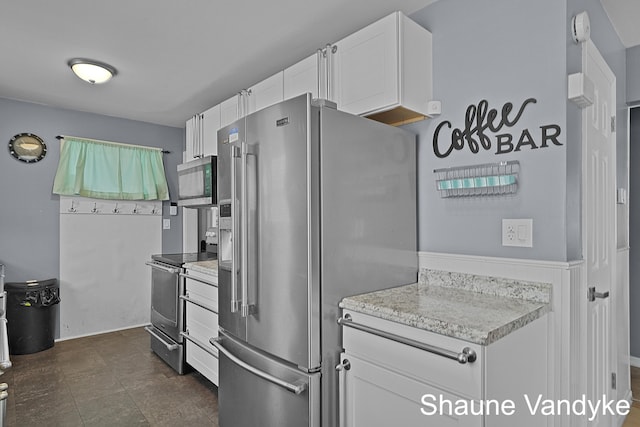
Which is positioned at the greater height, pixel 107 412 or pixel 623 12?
pixel 623 12

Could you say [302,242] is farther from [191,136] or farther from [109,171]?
[109,171]

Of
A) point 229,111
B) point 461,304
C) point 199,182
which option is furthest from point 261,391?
point 229,111

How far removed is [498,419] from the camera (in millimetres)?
1251

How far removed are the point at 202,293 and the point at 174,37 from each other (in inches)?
68.9

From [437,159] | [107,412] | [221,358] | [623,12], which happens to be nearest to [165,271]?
[107,412]

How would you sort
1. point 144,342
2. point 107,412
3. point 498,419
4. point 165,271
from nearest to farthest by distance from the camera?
point 498,419
point 107,412
point 165,271
point 144,342

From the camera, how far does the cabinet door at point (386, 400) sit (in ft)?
4.23

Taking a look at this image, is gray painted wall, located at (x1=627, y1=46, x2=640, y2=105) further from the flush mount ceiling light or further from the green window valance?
the green window valance

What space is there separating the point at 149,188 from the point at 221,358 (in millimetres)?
2896

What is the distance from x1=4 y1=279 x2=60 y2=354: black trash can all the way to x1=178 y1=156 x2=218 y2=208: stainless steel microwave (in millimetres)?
1531

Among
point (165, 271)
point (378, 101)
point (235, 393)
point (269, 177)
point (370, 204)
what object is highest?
point (378, 101)

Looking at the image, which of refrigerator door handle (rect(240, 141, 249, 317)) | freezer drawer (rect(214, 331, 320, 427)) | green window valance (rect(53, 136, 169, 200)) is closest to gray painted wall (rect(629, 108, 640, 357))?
freezer drawer (rect(214, 331, 320, 427))

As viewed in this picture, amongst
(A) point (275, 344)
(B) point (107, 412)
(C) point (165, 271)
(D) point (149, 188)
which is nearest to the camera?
(A) point (275, 344)

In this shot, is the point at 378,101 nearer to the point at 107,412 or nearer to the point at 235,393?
the point at 235,393
